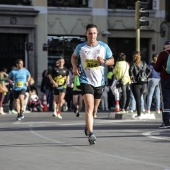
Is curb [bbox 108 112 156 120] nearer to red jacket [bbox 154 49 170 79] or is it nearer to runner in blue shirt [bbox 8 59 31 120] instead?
runner in blue shirt [bbox 8 59 31 120]

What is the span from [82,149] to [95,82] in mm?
1695

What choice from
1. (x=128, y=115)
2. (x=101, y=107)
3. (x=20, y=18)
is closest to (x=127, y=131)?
(x=128, y=115)

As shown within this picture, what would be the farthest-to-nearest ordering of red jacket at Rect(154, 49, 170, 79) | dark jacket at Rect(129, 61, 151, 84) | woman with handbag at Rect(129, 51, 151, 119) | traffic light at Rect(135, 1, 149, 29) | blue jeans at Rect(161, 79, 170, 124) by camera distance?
1. traffic light at Rect(135, 1, 149, 29)
2. dark jacket at Rect(129, 61, 151, 84)
3. woman with handbag at Rect(129, 51, 151, 119)
4. blue jeans at Rect(161, 79, 170, 124)
5. red jacket at Rect(154, 49, 170, 79)

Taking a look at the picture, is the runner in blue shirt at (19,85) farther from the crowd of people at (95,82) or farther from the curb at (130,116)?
the curb at (130,116)

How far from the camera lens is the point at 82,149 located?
1223cm

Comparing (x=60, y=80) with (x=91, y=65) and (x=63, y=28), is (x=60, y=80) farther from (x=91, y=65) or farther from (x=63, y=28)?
(x=63, y=28)

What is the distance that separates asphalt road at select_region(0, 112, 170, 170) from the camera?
9.95 m

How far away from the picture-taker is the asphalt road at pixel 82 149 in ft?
32.6

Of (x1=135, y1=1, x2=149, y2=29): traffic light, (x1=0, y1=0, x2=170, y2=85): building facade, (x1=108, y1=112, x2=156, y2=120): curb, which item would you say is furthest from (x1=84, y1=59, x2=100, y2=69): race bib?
(x1=0, y1=0, x2=170, y2=85): building facade

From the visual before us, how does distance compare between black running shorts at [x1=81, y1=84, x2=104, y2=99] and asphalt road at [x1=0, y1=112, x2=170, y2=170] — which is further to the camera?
black running shorts at [x1=81, y1=84, x2=104, y2=99]

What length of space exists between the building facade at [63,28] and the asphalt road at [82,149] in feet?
68.2

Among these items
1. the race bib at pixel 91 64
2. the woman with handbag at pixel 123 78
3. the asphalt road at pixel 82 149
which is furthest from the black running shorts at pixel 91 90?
the woman with handbag at pixel 123 78

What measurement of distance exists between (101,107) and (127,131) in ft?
49.1

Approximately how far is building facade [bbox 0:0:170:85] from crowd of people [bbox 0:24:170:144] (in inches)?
232
